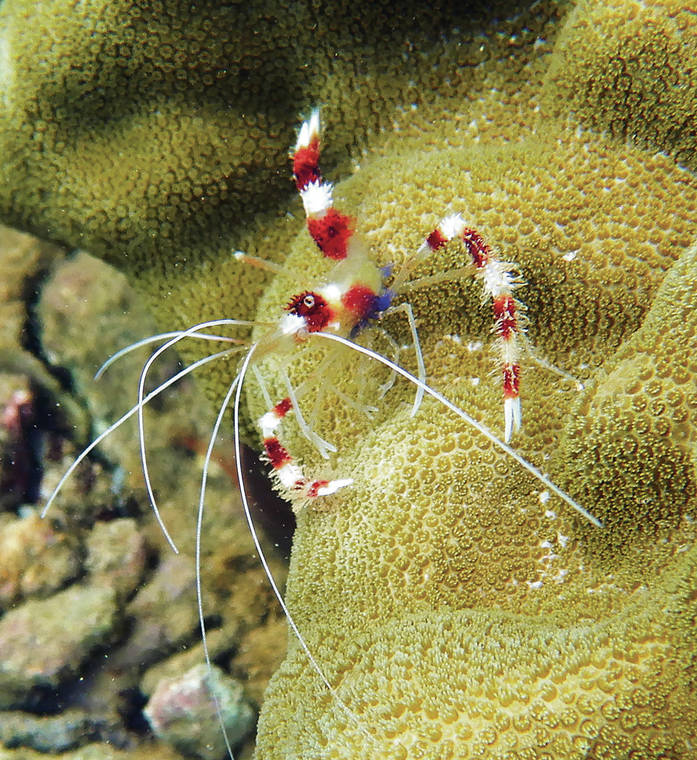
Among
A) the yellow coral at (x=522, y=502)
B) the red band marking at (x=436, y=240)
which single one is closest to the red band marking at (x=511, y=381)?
the yellow coral at (x=522, y=502)

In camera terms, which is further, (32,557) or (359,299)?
(32,557)

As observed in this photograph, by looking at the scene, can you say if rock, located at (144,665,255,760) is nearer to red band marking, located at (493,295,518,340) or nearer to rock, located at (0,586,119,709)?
rock, located at (0,586,119,709)

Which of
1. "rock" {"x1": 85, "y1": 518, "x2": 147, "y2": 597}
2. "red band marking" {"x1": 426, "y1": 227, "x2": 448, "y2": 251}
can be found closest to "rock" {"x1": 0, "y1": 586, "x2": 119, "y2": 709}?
"rock" {"x1": 85, "y1": 518, "x2": 147, "y2": 597}

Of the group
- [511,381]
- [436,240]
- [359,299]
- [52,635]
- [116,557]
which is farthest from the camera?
[116,557]

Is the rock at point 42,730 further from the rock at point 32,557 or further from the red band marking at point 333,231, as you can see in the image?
the red band marking at point 333,231

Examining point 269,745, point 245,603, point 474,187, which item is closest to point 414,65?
point 474,187

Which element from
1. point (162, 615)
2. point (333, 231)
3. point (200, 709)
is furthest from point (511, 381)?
point (200, 709)

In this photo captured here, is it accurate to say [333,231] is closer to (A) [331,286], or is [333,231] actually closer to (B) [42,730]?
(A) [331,286]
